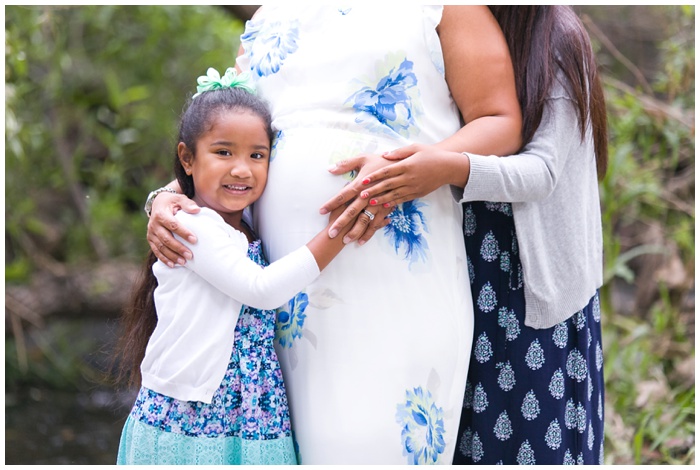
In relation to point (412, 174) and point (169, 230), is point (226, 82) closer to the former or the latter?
point (169, 230)

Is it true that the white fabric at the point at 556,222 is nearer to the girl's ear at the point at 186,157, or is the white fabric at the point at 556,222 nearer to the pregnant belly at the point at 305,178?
the pregnant belly at the point at 305,178

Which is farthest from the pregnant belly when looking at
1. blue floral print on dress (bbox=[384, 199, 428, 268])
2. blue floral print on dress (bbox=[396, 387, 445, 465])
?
blue floral print on dress (bbox=[396, 387, 445, 465])

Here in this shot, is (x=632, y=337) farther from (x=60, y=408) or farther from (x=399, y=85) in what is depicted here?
(x=60, y=408)

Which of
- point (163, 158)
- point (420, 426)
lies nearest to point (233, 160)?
point (420, 426)

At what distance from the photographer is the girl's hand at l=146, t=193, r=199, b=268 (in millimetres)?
1496

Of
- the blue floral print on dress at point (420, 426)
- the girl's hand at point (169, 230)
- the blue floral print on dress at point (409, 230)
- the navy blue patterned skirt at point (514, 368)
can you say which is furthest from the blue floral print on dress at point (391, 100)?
the blue floral print on dress at point (420, 426)

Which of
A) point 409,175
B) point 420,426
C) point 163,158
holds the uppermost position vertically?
point 163,158

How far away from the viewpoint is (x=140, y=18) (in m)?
4.50

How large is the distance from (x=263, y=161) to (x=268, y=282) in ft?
0.83

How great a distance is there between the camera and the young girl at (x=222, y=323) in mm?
1464

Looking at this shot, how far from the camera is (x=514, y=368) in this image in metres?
1.67

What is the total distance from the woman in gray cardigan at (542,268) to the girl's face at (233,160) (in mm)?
379

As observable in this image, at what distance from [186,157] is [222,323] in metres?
0.35

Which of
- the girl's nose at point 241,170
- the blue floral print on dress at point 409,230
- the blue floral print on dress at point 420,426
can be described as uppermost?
the girl's nose at point 241,170
